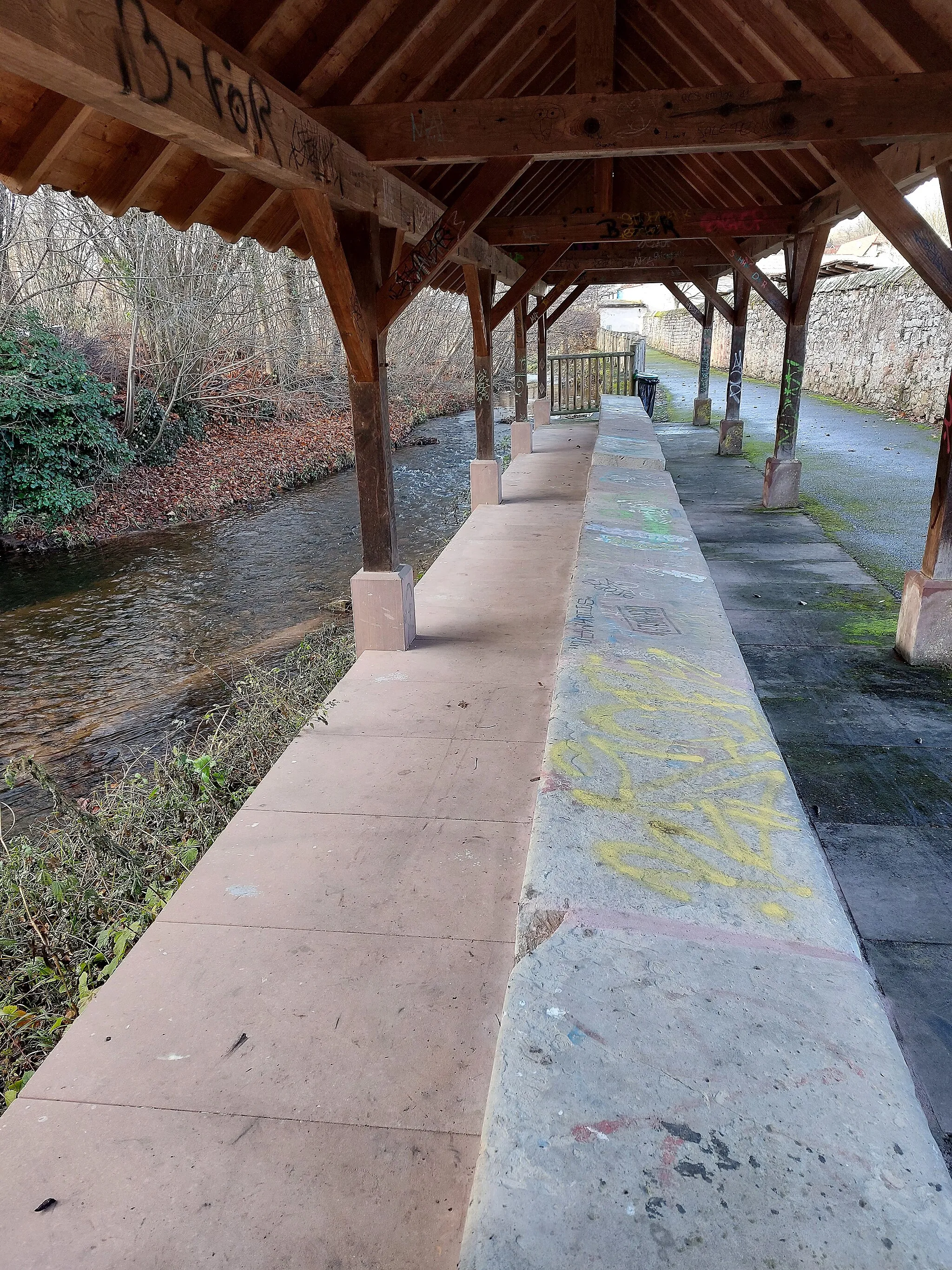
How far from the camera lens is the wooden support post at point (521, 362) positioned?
1505 cm

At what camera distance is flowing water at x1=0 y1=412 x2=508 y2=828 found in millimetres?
7309

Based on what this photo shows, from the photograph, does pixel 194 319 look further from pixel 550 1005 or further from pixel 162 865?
pixel 550 1005

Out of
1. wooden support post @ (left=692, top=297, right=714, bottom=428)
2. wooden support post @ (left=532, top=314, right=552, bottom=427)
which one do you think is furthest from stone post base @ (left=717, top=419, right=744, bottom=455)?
wooden support post @ (left=532, top=314, right=552, bottom=427)

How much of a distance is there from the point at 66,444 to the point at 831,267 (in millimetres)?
22439

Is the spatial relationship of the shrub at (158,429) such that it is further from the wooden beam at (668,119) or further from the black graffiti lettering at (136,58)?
the black graffiti lettering at (136,58)

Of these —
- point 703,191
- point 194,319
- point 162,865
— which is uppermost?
point 703,191

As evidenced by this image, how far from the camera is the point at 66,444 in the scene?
14.2 metres

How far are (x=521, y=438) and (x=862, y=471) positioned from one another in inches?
240

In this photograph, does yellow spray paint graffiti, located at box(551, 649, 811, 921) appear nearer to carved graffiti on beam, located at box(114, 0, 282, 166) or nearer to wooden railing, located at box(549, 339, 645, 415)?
carved graffiti on beam, located at box(114, 0, 282, 166)

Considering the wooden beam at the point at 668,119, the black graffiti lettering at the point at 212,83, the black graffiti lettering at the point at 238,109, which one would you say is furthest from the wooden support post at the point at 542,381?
the black graffiti lettering at the point at 212,83

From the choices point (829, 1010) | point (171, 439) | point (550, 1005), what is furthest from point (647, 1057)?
point (171, 439)

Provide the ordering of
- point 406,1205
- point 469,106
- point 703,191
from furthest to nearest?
point 703,191
point 469,106
point 406,1205

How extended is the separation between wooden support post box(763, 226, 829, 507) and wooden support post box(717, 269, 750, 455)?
4.11m

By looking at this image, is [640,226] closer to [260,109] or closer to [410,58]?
[410,58]
